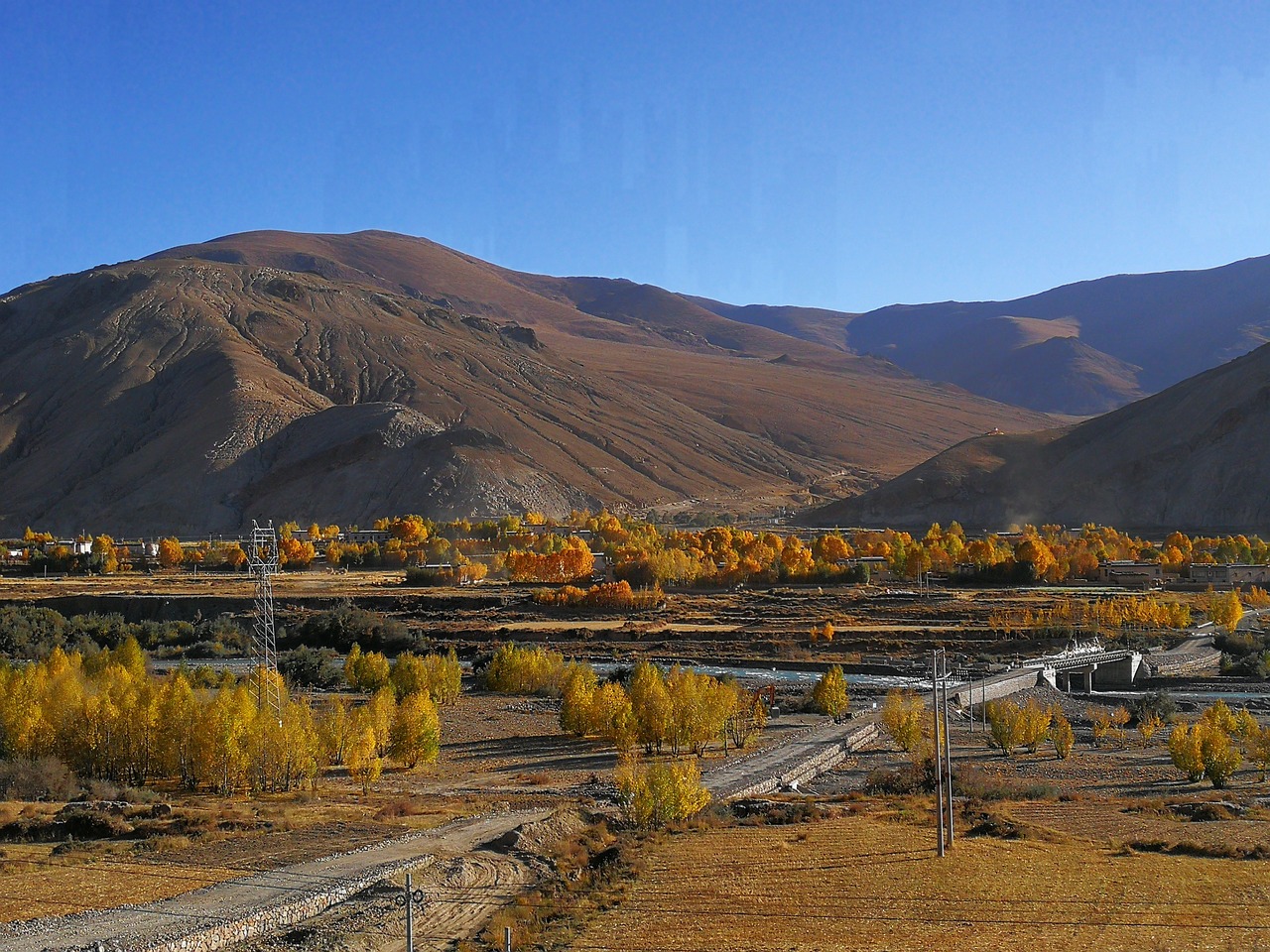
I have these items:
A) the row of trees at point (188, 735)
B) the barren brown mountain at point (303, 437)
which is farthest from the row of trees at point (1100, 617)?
the barren brown mountain at point (303, 437)

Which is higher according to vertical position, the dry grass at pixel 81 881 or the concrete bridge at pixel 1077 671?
the dry grass at pixel 81 881

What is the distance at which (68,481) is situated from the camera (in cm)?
15762

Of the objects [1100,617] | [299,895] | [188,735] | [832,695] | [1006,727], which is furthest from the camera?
[1100,617]

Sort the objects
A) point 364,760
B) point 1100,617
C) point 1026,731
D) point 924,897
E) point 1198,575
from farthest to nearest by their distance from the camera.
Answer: point 1198,575, point 1100,617, point 1026,731, point 364,760, point 924,897

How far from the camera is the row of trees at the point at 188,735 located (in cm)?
3058

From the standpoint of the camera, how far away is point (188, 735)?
30.8 metres

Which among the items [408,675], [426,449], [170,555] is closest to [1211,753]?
[408,675]

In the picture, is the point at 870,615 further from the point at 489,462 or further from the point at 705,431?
the point at 705,431

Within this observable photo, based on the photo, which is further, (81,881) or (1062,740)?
(1062,740)

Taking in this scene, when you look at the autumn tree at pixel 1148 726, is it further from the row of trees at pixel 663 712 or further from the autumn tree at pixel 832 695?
the row of trees at pixel 663 712

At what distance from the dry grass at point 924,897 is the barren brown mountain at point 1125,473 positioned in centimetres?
11161

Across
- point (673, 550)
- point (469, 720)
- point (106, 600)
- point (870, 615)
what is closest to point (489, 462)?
point (673, 550)

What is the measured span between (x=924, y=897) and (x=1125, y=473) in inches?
5087

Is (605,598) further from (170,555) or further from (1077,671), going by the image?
(170,555)
